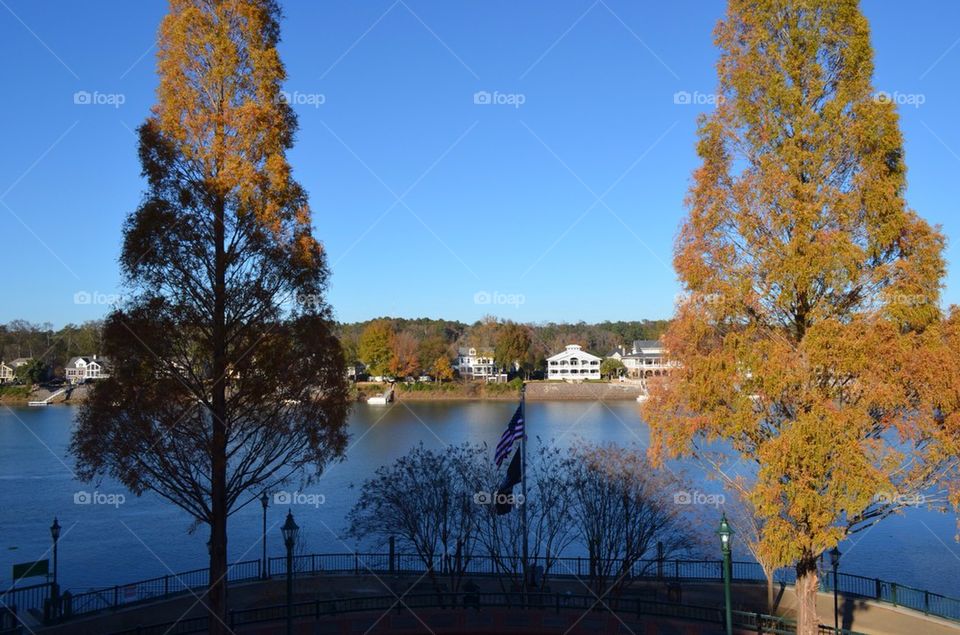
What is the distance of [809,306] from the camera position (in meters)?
12.6

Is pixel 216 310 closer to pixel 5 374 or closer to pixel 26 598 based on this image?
pixel 26 598

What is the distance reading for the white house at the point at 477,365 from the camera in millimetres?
118438

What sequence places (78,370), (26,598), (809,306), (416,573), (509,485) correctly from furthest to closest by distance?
(78,370), (416,573), (26,598), (509,485), (809,306)

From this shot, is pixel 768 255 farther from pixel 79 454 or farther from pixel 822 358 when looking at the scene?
pixel 79 454

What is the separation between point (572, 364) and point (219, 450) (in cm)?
11002

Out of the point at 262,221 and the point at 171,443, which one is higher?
the point at 262,221

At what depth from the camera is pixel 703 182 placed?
526 inches

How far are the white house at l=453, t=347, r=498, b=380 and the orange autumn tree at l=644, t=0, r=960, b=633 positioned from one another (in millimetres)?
103303

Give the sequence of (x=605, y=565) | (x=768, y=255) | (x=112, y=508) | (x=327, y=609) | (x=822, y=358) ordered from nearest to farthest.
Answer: (x=822, y=358) → (x=768, y=255) → (x=327, y=609) → (x=605, y=565) → (x=112, y=508)

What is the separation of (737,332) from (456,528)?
1349 centimetres

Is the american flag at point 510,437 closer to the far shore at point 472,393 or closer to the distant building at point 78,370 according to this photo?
the far shore at point 472,393

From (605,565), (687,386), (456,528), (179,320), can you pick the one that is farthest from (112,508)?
(687,386)

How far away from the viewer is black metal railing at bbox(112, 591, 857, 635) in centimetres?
1648

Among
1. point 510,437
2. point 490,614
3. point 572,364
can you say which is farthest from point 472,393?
point 490,614
